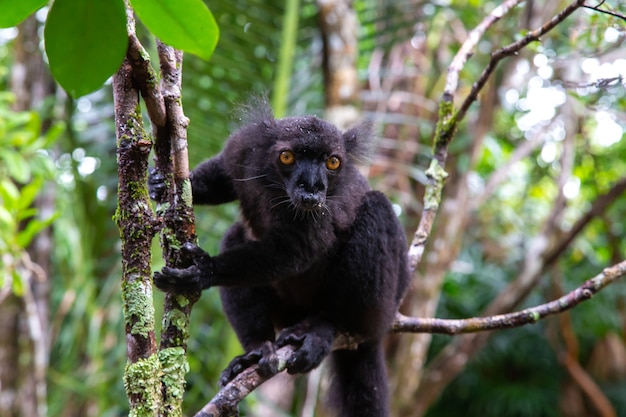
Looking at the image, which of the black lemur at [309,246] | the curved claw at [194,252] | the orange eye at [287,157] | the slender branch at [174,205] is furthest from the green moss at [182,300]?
the orange eye at [287,157]

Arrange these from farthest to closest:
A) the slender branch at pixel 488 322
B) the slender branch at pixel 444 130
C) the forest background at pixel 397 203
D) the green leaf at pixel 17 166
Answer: the forest background at pixel 397 203 → the green leaf at pixel 17 166 → the slender branch at pixel 444 130 → the slender branch at pixel 488 322

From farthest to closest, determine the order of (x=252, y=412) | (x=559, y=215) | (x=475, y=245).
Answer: (x=475, y=245) < (x=559, y=215) < (x=252, y=412)

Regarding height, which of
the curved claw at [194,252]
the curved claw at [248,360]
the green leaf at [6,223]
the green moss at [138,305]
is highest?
the green leaf at [6,223]

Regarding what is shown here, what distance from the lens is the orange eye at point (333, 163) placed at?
349 cm

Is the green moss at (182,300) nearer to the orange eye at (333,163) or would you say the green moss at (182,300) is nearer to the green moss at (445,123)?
the orange eye at (333,163)

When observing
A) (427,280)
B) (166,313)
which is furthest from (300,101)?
(166,313)

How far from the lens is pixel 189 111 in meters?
5.66

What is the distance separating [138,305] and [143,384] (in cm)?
25

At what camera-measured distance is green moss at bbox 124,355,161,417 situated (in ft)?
6.79

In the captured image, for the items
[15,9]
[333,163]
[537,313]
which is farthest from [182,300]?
[537,313]

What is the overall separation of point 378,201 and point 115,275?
332 centimetres

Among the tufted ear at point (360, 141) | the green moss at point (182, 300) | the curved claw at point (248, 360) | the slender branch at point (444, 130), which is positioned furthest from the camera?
the tufted ear at point (360, 141)

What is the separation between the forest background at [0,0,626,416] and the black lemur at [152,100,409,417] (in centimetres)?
46

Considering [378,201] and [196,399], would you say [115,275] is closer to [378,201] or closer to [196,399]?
[196,399]
